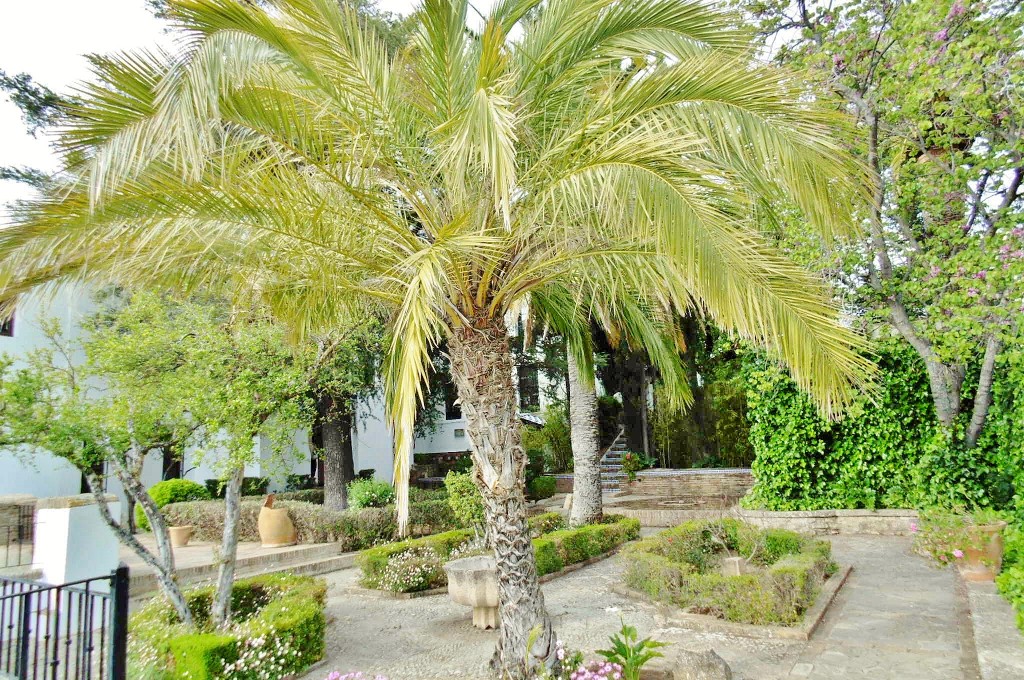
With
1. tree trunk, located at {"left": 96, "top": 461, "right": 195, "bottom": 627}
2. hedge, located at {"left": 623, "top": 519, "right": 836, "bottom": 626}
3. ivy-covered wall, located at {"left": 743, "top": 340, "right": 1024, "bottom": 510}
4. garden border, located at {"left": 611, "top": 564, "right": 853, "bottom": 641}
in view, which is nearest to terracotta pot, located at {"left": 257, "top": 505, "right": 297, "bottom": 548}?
tree trunk, located at {"left": 96, "top": 461, "right": 195, "bottom": 627}

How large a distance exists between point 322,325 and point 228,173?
6.64ft

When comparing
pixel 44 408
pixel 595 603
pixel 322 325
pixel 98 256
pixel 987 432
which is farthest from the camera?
pixel 987 432

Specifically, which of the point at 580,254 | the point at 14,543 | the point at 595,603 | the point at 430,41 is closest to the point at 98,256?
the point at 430,41

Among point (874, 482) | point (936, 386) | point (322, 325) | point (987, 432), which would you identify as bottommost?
point (874, 482)

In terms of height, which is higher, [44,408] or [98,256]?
[98,256]

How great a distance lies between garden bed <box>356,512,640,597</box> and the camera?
8836 millimetres

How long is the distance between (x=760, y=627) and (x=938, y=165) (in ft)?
21.7

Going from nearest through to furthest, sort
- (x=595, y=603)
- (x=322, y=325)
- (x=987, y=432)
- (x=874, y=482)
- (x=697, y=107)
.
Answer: (x=697, y=107)
(x=322, y=325)
(x=595, y=603)
(x=987, y=432)
(x=874, y=482)

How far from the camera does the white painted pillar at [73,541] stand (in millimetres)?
7387

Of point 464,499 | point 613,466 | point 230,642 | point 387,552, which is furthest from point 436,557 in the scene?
point 613,466

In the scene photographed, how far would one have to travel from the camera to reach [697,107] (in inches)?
169

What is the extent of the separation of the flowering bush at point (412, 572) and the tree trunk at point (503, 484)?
385cm

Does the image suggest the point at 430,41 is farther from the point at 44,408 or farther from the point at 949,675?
the point at 949,675

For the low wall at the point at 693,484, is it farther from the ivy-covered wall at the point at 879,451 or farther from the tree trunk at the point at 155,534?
the tree trunk at the point at 155,534
